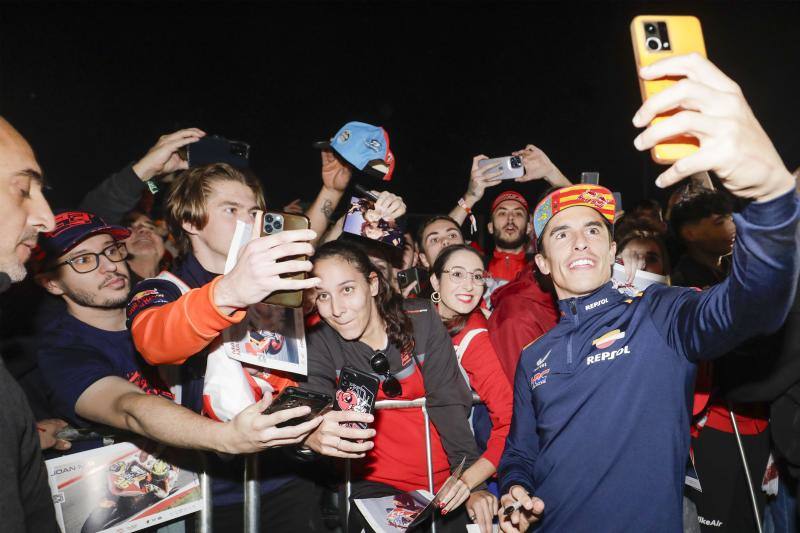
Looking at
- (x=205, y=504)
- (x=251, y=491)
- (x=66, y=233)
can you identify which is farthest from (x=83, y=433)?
(x=66, y=233)

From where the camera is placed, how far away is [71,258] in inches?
118

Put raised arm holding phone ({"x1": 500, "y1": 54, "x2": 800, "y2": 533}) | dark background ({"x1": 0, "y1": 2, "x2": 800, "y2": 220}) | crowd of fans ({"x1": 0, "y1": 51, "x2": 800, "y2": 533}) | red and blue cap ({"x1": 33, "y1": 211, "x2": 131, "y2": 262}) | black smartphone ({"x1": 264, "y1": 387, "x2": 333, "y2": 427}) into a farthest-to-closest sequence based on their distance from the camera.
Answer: dark background ({"x1": 0, "y1": 2, "x2": 800, "y2": 220}) → red and blue cap ({"x1": 33, "y1": 211, "x2": 131, "y2": 262}) → black smartphone ({"x1": 264, "y1": 387, "x2": 333, "y2": 427}) → crowd of fans ({"x1": 0, "y1": 51, "x2": 800, "y2": 533}) → raised arm holding phone ({"x1": 500, "y1": 54, "x2": 800, "y2": 533})

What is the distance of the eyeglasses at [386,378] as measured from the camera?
9.46 ft

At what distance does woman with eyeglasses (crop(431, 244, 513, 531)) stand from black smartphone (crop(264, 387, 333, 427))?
3.55 ft

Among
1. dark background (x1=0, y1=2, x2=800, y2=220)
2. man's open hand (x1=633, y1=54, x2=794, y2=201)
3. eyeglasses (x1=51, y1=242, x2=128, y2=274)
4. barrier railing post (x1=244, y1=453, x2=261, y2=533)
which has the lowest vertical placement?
barrier railing post (x1=244, y1=453, x2=261, y2=533)

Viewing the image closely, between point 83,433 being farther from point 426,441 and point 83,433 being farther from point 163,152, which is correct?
point 163,152

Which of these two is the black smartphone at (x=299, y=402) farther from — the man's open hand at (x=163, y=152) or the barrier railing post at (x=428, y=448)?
the man's open hand at (x=163, y=152)

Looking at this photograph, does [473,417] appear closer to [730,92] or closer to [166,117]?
[730,92]

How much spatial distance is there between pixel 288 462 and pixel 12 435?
4.84 feet

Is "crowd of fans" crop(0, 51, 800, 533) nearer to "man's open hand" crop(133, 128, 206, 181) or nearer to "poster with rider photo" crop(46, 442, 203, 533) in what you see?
"man's open hand" crop(133, 128, 206, 181)

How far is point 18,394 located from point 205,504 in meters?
1.08

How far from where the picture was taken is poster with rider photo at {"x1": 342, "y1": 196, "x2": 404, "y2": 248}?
375cm

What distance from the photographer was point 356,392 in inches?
94.0

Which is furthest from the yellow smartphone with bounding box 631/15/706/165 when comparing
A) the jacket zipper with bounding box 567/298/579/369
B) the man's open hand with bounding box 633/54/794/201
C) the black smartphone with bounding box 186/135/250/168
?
the black smartphone with bounding box 186/135/250/168
